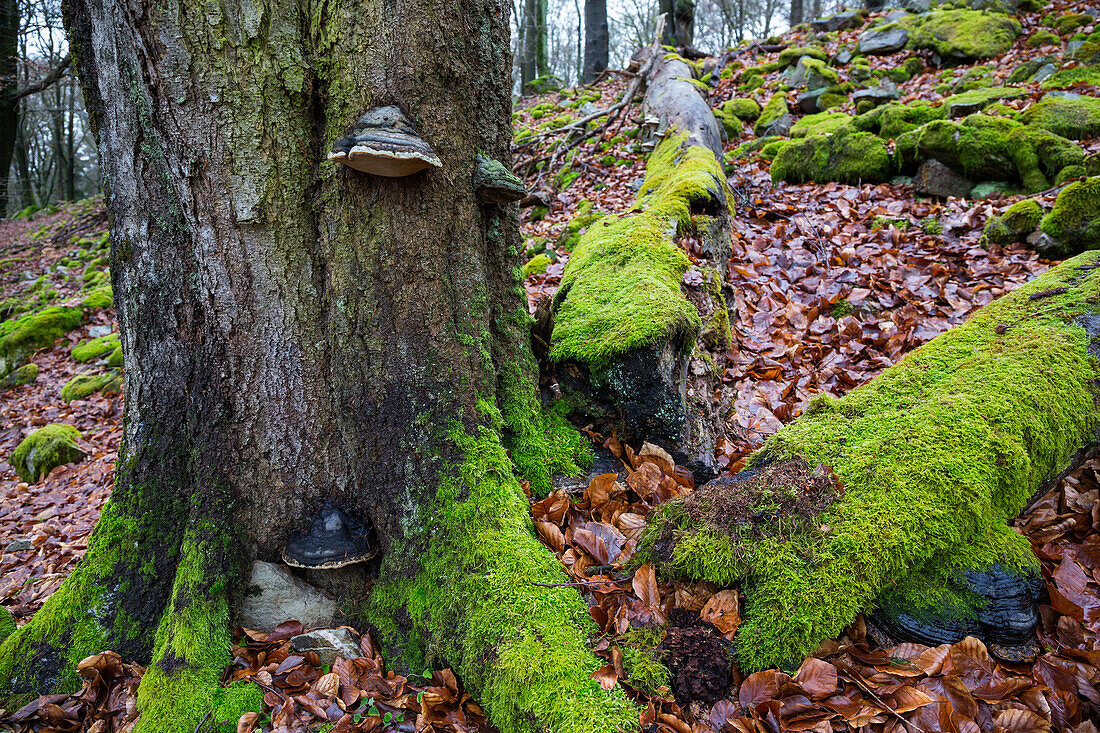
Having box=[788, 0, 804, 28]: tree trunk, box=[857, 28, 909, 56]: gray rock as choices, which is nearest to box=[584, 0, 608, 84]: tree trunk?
box=[857, 28, 909, 56]: gray rock

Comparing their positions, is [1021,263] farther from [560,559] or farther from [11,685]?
[11,685]

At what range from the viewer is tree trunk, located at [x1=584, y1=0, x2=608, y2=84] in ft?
53.8

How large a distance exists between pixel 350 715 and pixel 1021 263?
251 inches

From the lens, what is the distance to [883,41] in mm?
11047

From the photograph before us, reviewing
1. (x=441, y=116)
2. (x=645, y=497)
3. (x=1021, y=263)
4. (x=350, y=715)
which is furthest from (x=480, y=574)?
(x=1021, y=263)

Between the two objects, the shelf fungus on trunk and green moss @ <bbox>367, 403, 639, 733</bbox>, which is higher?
the shelf fungus on trunk

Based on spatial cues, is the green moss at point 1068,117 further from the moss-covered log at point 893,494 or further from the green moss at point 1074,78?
the moss-covered log at point 893,494

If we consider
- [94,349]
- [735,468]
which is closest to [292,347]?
[735,468]

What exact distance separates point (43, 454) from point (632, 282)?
608cm

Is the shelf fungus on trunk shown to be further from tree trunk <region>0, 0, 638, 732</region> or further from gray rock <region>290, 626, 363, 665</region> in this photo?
gray rock <region>290, 626, 363, 665</region>

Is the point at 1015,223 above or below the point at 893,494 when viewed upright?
above

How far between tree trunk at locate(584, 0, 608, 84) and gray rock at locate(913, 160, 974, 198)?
12.0 meters

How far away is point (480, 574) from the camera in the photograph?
7.32ft

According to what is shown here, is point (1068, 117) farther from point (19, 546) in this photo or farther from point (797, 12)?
point (797, 12)
